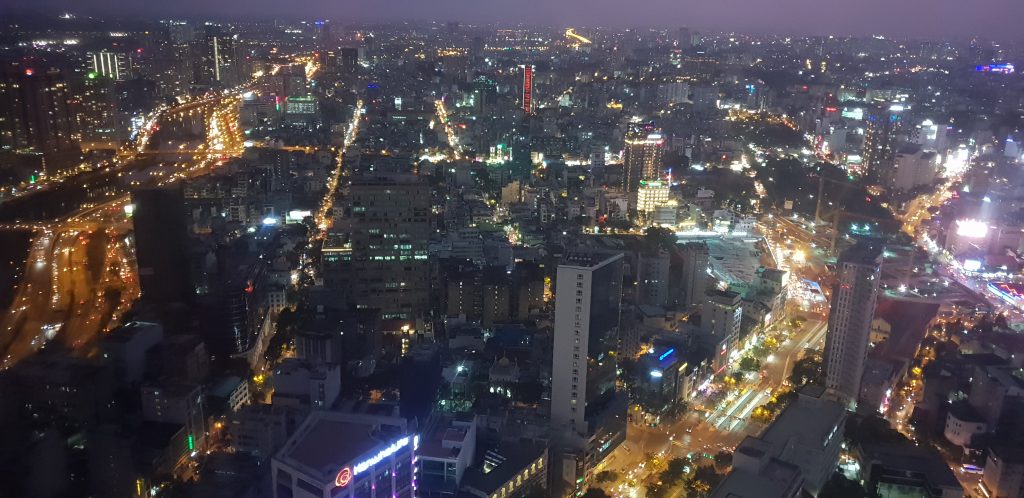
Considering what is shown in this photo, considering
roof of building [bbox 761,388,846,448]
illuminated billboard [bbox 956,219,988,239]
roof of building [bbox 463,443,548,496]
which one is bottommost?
roof of building [bbox 463,443,548,496]

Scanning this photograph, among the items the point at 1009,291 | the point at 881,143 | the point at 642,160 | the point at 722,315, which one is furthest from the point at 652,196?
the point at 722,315

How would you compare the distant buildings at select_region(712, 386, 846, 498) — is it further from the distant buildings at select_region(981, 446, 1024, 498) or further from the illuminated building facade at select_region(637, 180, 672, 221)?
the illuminated building facade at select_region(637, 180, 672, 221)

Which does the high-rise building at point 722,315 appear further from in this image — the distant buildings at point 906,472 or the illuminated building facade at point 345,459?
the illuminated building facade at point 345,459

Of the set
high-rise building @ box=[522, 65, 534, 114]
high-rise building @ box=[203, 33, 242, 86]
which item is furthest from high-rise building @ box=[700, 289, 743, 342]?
high-rise building @ box=[522, 65, 534, 114]

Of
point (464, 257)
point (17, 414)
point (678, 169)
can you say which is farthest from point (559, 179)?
point (17, 414)

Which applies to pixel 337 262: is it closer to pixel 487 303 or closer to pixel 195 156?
pixel 487 303

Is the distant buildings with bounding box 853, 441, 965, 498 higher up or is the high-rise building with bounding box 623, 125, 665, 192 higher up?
the high-rise building with bounding box 623, 125, 665, 192

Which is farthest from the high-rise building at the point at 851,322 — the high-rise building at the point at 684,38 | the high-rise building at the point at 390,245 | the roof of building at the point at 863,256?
the high-rise building at the point at 684,38
